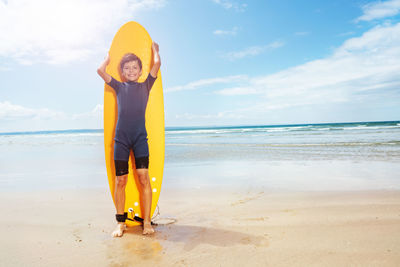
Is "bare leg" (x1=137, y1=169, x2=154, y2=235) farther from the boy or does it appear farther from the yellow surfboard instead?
the yellow surfboard

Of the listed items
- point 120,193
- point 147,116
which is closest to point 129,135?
point 147,116

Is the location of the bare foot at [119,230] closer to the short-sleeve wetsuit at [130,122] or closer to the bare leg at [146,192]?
the bare leg at [146,192]

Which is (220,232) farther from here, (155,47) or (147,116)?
(155,47)

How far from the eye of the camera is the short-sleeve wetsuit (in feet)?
9.40

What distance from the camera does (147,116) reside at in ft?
10.5

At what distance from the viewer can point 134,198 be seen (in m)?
3.06

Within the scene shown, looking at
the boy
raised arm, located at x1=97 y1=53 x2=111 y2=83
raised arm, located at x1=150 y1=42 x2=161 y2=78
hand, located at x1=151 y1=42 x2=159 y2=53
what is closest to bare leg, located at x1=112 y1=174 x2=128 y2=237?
the boy

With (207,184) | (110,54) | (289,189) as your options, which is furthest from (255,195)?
(110,54)

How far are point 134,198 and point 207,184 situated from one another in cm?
198

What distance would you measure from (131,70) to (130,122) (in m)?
0.55

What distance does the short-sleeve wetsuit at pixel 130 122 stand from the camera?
287 centimetres

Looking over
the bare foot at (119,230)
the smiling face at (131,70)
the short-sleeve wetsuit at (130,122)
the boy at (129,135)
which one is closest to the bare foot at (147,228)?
the boy at (129,135)

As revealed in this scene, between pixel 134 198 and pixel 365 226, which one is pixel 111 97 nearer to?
pixel 134 198

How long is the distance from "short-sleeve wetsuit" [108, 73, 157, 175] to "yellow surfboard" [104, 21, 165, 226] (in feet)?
0.52
